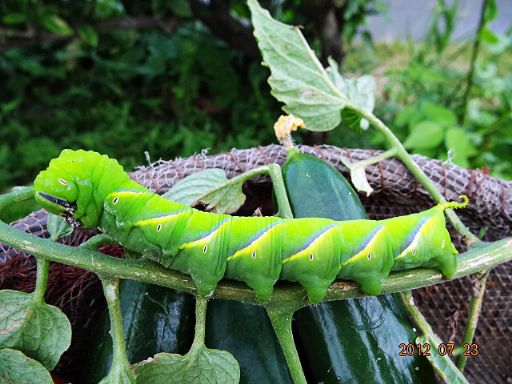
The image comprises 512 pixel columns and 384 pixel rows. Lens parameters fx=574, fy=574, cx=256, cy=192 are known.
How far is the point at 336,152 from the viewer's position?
810mm

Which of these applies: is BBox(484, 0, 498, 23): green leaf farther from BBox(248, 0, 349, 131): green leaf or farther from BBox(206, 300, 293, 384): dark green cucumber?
BBox(206, 300, 293, 384): dark green cucumber

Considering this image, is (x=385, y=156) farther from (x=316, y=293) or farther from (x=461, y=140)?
(x=461, y=140)

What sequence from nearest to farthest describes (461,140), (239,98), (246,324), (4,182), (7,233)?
(7,233) < (246,324) < (461,140) < (4,182) < (239,98)

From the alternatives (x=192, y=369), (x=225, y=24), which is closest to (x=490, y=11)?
(x=225, y=24)

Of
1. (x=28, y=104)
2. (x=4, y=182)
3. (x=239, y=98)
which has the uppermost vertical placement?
(x=28, y=104)

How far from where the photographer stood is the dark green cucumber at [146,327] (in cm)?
66

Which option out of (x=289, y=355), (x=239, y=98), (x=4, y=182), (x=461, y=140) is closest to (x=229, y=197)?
(x=289, y=355)

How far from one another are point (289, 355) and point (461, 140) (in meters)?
1.11

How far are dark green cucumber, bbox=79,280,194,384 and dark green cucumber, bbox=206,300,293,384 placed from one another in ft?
0.12

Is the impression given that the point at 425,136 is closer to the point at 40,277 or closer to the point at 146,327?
the point at 146,327

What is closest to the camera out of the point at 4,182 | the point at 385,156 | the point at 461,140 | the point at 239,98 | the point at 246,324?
the point at 246,324

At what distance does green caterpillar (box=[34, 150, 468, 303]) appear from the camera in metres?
0.49

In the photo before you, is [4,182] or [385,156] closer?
[385,156]

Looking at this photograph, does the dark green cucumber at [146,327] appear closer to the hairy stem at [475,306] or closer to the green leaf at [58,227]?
the green leaf at [58,227]
